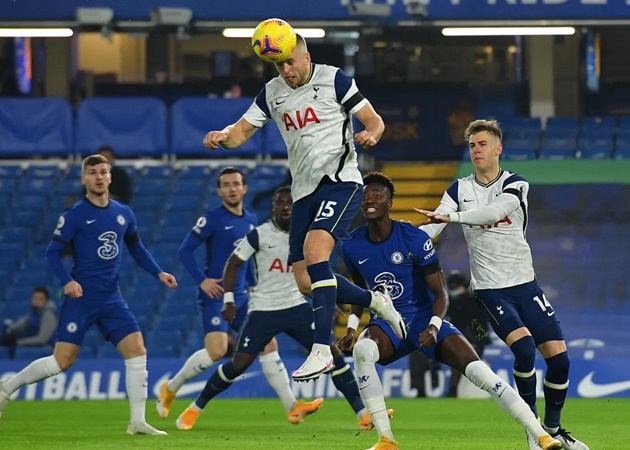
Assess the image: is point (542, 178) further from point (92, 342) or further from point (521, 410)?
point (521, 410)

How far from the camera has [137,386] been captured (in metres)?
11.5

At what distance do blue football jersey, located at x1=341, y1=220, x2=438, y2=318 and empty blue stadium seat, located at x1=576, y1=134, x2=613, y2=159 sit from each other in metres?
13.9

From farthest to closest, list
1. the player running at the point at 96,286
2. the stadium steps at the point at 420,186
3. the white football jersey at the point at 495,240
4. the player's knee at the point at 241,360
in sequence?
the stadium steps at the point at 420,186 < the player's knee at the point at 241,360 < the player running at the point at 96,286 < the white football jersey at the point at 495,240

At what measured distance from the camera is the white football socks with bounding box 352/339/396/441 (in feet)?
29.6

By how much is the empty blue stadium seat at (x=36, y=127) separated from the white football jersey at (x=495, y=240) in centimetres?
1395

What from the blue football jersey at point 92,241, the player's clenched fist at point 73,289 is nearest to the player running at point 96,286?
the blue football jersey at point 92,241

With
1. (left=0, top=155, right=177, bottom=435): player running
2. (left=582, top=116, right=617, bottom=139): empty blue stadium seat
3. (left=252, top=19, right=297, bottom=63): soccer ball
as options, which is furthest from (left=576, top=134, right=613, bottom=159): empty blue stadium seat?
(left=252, top=19, right=297, bottom=63): soccer ball

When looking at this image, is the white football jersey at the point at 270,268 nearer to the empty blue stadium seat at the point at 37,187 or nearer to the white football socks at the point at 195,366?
the white football socks at the point at 195,366

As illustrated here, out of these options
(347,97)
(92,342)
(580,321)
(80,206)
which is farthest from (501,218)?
(580,321)

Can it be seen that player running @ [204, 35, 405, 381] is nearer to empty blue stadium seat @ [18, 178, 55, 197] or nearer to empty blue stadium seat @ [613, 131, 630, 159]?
empty blue stadium seat @ [18, 178, 55, 197]

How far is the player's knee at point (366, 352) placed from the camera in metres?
9.01

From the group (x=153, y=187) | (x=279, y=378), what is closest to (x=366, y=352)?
(x=279, y=378)

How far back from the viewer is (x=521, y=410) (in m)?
8.64

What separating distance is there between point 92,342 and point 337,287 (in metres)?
11.3
